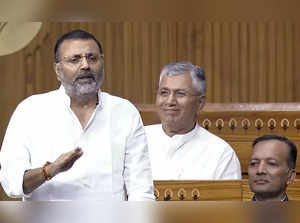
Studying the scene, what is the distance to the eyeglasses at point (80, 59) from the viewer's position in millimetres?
851

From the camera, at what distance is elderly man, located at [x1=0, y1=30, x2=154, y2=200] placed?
791mm

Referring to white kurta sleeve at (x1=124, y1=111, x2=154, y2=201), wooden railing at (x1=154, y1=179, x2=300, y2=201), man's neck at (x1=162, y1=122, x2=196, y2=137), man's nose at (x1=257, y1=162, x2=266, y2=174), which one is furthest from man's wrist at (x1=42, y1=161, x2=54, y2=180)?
man's neck at (x1=162, y1=122, x2=196, y2=137)

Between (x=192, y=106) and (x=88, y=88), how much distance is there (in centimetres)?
54

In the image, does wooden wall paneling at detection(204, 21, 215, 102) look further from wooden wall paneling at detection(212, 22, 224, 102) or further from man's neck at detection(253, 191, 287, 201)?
man's neck at detection(253, 191, 287, 201)

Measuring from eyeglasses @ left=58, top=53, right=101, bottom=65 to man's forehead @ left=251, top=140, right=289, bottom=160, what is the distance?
347 millimetres

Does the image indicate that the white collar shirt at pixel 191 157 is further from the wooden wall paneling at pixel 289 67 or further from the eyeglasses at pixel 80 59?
the wooden wall paneling at pixel 289 67

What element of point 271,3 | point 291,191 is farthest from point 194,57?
point 271,3

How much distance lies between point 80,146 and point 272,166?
14.8 inches

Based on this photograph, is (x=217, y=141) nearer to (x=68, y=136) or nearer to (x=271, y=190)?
(x=271, y=190)

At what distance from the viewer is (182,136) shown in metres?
1.35

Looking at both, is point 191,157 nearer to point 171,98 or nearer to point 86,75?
point 171,98

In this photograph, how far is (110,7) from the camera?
0.21 feet

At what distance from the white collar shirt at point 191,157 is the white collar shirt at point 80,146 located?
16.1 inches

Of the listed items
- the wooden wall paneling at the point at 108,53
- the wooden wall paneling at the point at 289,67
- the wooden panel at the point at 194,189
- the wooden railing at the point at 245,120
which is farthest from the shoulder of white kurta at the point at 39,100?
the wooden wall paneling at the point at 289,67
